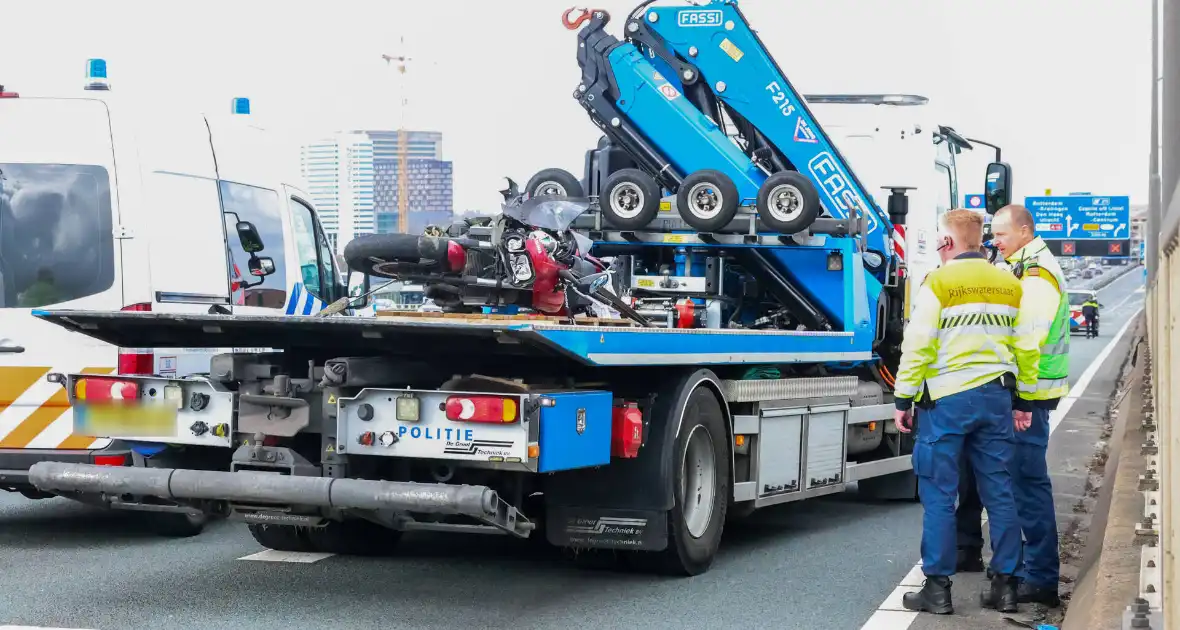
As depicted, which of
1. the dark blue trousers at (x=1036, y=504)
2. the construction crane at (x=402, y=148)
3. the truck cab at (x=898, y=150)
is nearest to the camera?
the dark blue trousers at (x=1036, y=504)

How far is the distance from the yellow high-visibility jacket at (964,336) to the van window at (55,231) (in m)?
4.59

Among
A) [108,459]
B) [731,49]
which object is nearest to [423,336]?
[108,459]

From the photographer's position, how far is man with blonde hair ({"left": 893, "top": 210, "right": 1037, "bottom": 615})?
7.05 meters

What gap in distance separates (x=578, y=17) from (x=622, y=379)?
15.3ft

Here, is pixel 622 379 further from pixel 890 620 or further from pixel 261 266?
pixel 261 266

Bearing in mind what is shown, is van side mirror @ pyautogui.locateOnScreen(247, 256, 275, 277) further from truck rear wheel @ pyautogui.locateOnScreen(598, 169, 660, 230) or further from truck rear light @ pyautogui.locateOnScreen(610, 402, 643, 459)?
truck rear light @ pyautogui.locateOnScreen(610, 402, 643, 459)

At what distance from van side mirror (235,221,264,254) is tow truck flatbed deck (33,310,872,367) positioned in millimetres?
2093

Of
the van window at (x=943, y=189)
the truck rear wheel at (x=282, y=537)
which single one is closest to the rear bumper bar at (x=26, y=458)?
the truck rear wheel at (x=282, y=537)

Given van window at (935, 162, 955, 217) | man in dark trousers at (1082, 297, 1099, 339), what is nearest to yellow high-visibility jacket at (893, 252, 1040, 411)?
van window at (935, 162, 955, 217)

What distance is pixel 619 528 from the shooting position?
7.45m

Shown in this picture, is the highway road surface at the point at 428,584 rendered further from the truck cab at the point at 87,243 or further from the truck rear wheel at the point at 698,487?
the truck cab at the point at 87,243

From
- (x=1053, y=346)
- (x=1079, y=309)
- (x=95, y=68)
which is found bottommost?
(x=1079, y=309)

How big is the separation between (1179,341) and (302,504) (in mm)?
3952

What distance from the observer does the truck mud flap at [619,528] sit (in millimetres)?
7449
